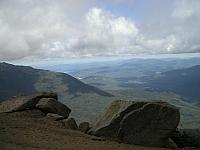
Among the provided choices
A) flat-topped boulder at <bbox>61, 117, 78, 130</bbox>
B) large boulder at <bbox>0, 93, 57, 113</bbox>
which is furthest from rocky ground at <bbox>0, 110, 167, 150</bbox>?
large boulder at <bbox>0, 93, 57, 113</bbox>

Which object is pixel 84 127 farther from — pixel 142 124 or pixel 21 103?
pixel 21 103

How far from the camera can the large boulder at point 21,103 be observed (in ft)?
128

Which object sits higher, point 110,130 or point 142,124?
point 142,124

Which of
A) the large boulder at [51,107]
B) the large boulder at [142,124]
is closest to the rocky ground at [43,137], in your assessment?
the large boulder at [142,124]

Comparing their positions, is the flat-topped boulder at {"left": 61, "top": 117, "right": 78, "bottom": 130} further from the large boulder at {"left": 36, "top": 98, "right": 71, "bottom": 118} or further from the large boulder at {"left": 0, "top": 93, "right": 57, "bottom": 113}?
the large boulder at {"left": 0, "top": 93, "right": 57, "bottom": 113}

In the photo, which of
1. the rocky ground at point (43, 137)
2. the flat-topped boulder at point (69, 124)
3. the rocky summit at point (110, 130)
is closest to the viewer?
the rocky ground at point (43, 137)

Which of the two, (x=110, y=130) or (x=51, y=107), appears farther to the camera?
(x=51, y=107)

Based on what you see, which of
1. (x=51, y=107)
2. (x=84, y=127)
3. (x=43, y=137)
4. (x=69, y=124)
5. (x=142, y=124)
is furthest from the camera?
(x=51, y=107)

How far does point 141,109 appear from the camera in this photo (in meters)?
31.8

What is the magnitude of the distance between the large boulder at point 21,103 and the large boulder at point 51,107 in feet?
2.64

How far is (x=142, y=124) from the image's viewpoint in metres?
31.7

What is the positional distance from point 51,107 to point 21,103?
3.84 metres

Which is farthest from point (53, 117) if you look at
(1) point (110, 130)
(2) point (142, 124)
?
(2) point (142, 124)

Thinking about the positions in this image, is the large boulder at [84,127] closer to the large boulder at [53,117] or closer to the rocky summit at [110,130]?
the rocky summit at [110,130]
